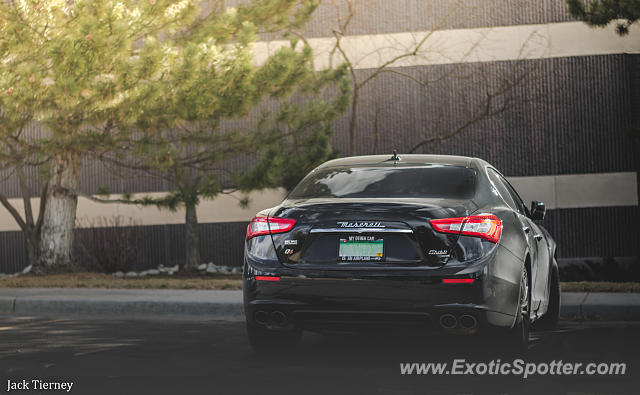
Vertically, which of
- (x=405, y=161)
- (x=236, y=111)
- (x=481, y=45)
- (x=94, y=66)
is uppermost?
(x=481, y=45)

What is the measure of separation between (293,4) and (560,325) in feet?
27.7

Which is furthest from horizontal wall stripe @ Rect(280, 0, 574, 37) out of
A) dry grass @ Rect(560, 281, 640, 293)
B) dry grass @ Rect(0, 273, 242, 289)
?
dry grass @ Rect(560, 281, 640, 293)

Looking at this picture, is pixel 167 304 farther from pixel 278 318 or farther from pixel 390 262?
pixel 390 262

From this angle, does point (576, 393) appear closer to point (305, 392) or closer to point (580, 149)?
point (305, 392)

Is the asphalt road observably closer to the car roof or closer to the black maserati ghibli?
the black maserati ghibli

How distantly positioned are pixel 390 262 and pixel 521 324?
1.21m

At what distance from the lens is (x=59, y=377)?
21.6ft

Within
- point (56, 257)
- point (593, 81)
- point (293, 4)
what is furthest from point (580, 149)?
point (56, 257)

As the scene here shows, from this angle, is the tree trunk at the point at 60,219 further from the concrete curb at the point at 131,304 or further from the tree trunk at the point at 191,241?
the concrete curb at the point at 131,304

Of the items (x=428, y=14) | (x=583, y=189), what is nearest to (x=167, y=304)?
(x=428, y=14)

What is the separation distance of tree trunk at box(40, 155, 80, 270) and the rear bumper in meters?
9.72

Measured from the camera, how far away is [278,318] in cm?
678

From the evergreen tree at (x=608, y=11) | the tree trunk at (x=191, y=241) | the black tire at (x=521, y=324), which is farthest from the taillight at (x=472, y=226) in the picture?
the tree trunk at (x=191, y=241)

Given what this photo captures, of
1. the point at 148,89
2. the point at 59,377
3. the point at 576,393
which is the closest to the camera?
the point at 576,393
